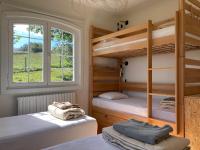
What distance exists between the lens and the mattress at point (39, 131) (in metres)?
1.74

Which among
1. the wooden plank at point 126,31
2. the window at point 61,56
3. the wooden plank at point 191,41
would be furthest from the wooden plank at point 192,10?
the window at point 61,56

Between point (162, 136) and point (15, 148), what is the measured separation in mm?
1389

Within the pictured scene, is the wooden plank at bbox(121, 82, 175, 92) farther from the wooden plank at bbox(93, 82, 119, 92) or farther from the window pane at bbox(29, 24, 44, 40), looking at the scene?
the window pane at bbox(29, 24, 44, 40)

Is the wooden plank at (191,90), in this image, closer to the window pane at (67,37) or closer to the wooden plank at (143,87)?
the wooden plank at (143,87)

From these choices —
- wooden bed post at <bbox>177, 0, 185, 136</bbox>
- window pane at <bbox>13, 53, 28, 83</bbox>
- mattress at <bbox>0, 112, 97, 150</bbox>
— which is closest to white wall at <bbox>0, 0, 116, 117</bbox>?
window pane at <bbox>13, 53, 28, 83</bbox>

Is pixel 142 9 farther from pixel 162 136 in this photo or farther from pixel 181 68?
pixel 162 136

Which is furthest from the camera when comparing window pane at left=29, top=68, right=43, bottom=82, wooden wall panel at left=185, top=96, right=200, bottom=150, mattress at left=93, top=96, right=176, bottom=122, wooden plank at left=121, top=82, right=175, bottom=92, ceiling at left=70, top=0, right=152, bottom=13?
ceiling at left=70, top=0, right=152, bottom=13

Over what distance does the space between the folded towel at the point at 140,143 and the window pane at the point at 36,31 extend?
2463 millimetres

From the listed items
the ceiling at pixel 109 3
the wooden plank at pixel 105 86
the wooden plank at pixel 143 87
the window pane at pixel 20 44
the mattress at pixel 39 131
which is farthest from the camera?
the wooden plank at pixel 105 86

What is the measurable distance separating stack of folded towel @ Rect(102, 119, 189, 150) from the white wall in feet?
6.85

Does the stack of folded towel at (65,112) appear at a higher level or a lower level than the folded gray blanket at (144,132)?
lower

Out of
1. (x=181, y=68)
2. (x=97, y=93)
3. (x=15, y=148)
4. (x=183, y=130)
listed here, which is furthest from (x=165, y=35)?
(x=15, y=148)

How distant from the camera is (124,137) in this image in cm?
129

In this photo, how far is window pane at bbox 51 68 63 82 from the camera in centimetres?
338
